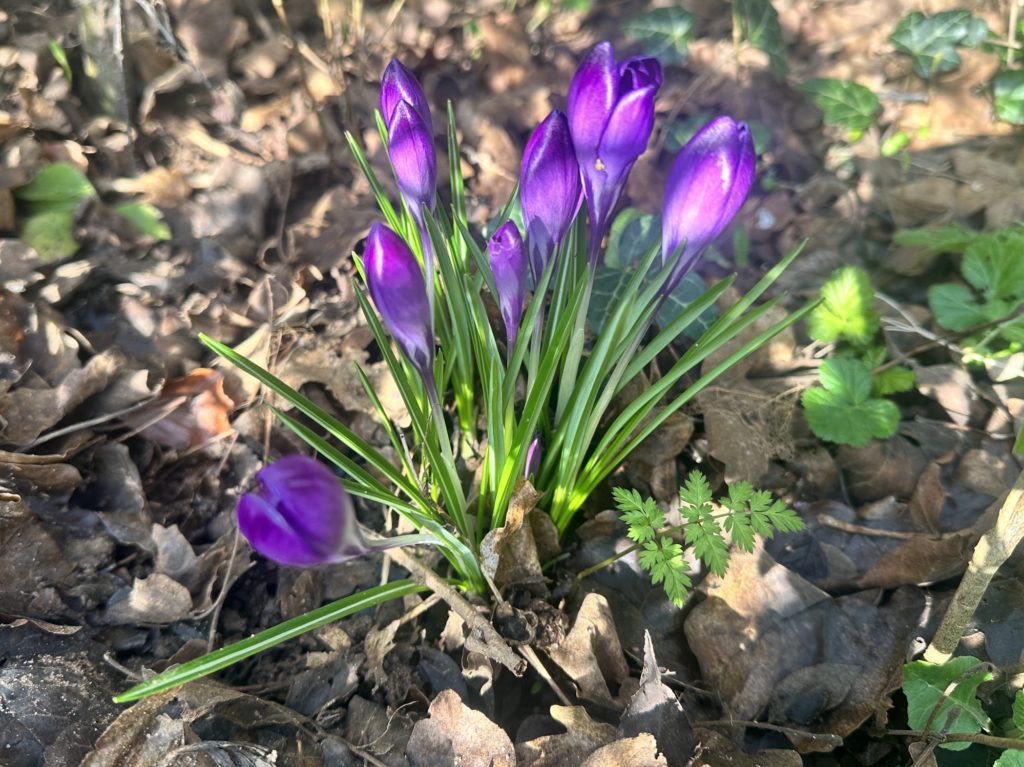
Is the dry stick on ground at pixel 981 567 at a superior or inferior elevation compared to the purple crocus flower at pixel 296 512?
inferior

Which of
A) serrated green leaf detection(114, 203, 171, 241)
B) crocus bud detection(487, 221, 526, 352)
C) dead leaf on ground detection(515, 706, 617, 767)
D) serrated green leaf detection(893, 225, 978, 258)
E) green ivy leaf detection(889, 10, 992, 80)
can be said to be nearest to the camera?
crocus bud detection(487, 221, 526, 352)

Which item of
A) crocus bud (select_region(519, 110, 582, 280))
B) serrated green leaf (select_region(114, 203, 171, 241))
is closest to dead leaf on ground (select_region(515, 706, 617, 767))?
crocus bud (select_region(519, 110, 582, 280))

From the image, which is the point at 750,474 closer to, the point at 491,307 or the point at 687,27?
the point at 491,307

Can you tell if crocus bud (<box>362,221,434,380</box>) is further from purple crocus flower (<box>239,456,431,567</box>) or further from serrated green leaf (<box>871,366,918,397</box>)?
serrated green leaf (<box>871,366,918,397</box>)

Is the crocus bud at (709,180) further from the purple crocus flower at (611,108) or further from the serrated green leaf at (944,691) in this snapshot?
the serrated green leaf at (944,691)

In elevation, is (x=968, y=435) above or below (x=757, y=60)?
below

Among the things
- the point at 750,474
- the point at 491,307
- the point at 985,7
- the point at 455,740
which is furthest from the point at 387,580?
the point at 985,7

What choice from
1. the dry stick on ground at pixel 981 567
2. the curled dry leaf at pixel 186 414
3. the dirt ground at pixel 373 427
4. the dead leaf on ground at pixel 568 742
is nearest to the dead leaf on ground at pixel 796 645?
the dirt ground at pixel 373 427
